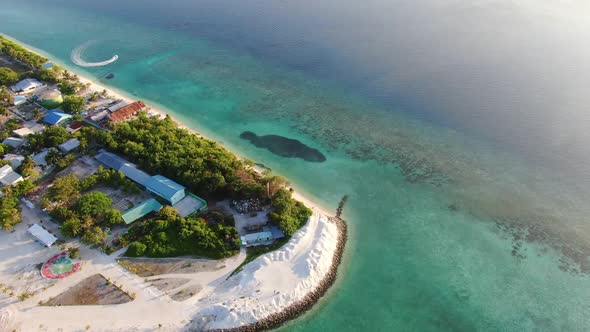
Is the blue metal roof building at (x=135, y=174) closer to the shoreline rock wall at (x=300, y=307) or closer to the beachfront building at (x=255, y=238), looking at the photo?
the beachfront building at (x=255, y=238)

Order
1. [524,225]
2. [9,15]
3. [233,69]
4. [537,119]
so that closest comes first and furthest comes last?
[524,225] < [537,119] < [233,69] < [9,15]

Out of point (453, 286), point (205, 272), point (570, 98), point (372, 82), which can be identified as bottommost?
A: point (205, 272)

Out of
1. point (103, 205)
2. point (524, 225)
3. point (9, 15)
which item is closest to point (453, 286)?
point (524, 225)

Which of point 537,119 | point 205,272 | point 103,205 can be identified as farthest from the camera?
point 537,119

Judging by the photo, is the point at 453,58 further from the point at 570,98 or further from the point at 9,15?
the point at 9,15

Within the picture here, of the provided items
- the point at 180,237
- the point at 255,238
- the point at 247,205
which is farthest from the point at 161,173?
the point at 255,238

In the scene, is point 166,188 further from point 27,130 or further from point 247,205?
point 27,130

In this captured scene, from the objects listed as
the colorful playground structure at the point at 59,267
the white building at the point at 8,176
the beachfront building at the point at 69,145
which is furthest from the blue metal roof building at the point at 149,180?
the colorful playground structure at the point at 59,267
